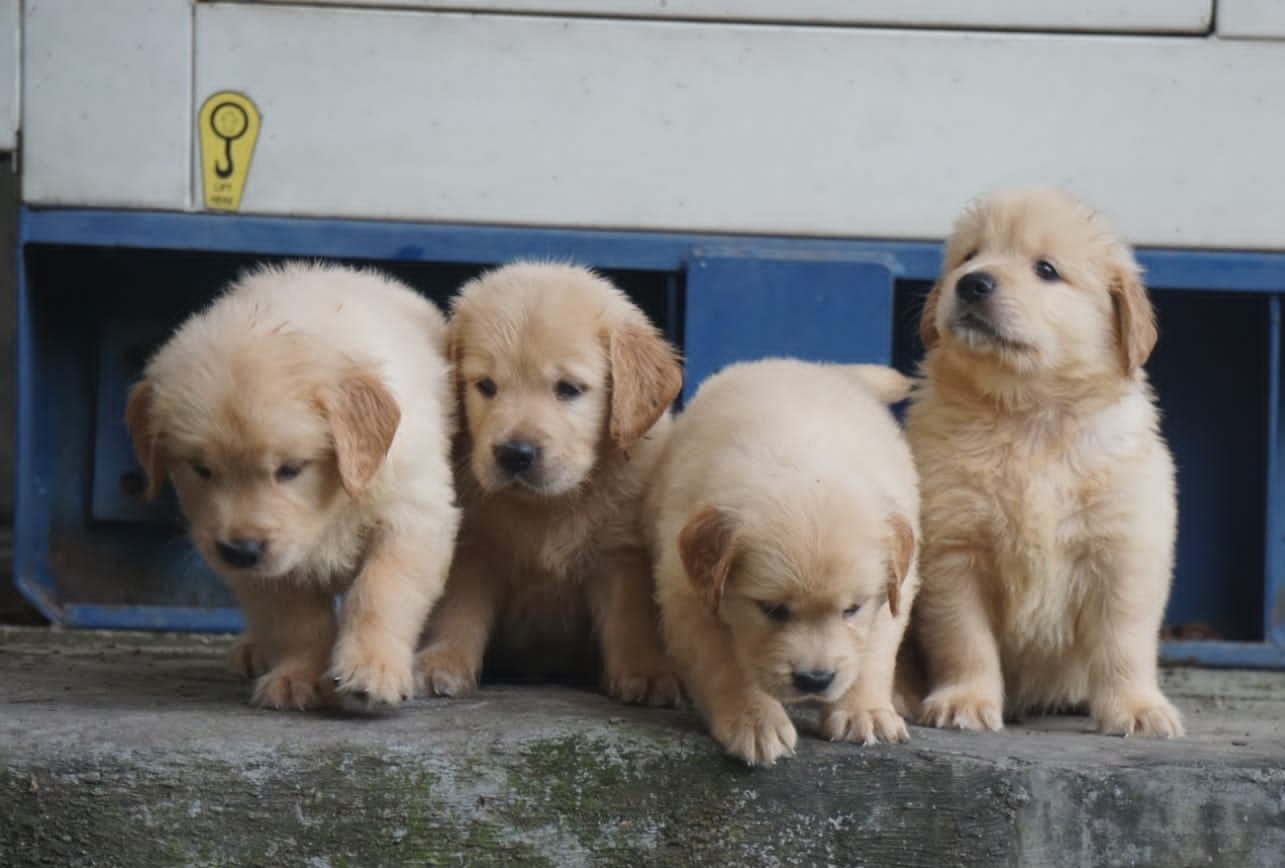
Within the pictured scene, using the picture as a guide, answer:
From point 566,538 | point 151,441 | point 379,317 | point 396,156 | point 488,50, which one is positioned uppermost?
point 488,50

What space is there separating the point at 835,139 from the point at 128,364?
2773 millimetres

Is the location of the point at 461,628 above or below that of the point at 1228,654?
above

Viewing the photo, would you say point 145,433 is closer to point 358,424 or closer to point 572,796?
point 358,424

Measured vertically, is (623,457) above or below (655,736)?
above

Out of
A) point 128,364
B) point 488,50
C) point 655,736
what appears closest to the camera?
point 655,736

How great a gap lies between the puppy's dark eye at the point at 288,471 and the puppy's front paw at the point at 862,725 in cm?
139

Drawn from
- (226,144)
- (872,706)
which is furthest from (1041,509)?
(226,144)

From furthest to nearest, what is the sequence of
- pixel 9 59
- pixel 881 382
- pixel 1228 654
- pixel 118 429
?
1. pixel 118 429
2. pixel 1228 654
3. pixel 9 59
4. pixel 881 382

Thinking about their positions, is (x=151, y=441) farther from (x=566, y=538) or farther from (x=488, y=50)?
(x=488, y=50)

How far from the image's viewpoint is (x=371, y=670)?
4195 mm

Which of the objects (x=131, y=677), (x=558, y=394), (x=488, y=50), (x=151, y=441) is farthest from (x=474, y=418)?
(x=488, y=50)

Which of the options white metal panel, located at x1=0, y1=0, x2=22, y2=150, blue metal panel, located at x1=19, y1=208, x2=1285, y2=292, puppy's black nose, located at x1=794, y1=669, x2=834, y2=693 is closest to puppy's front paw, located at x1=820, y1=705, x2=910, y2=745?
puppy's black nose, located at x1=794, y1=669, x2=834, y2=693

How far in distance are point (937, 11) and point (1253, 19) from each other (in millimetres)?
1089

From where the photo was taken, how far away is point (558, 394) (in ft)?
15.9
